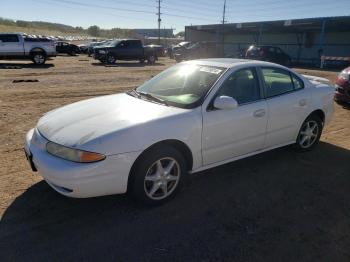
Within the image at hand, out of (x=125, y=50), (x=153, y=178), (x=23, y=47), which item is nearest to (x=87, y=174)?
(x=153, y=178)

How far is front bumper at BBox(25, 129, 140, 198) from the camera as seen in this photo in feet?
9.98

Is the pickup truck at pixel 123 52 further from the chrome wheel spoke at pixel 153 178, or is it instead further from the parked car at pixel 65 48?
the chrome wheel spoke at pixel 153 178

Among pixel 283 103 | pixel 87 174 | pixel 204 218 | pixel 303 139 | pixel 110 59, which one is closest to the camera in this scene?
pixel 87 174

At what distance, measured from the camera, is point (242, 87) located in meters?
4.24

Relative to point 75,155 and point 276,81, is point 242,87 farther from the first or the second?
point 75,155

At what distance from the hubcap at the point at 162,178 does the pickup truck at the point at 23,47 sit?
1835cm

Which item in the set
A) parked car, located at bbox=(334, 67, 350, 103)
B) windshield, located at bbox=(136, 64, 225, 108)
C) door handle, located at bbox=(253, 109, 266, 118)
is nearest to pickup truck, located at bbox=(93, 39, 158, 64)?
parked car, located at bbox=(334, 67, 350, 103)

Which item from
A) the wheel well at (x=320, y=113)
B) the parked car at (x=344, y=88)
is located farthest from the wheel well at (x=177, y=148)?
the parked car at (x=344, y=88)

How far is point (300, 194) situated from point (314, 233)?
82 centimetres

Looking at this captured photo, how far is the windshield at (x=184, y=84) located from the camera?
12.7 ft

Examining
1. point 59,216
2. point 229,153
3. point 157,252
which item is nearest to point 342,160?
point 229,153

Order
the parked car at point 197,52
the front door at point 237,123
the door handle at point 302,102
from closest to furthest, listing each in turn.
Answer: the front door at point 237,123, the door handle at point 302,102, the parked car at point 197,52

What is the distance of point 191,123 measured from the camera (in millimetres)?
3594

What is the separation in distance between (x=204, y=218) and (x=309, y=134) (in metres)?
2.78
